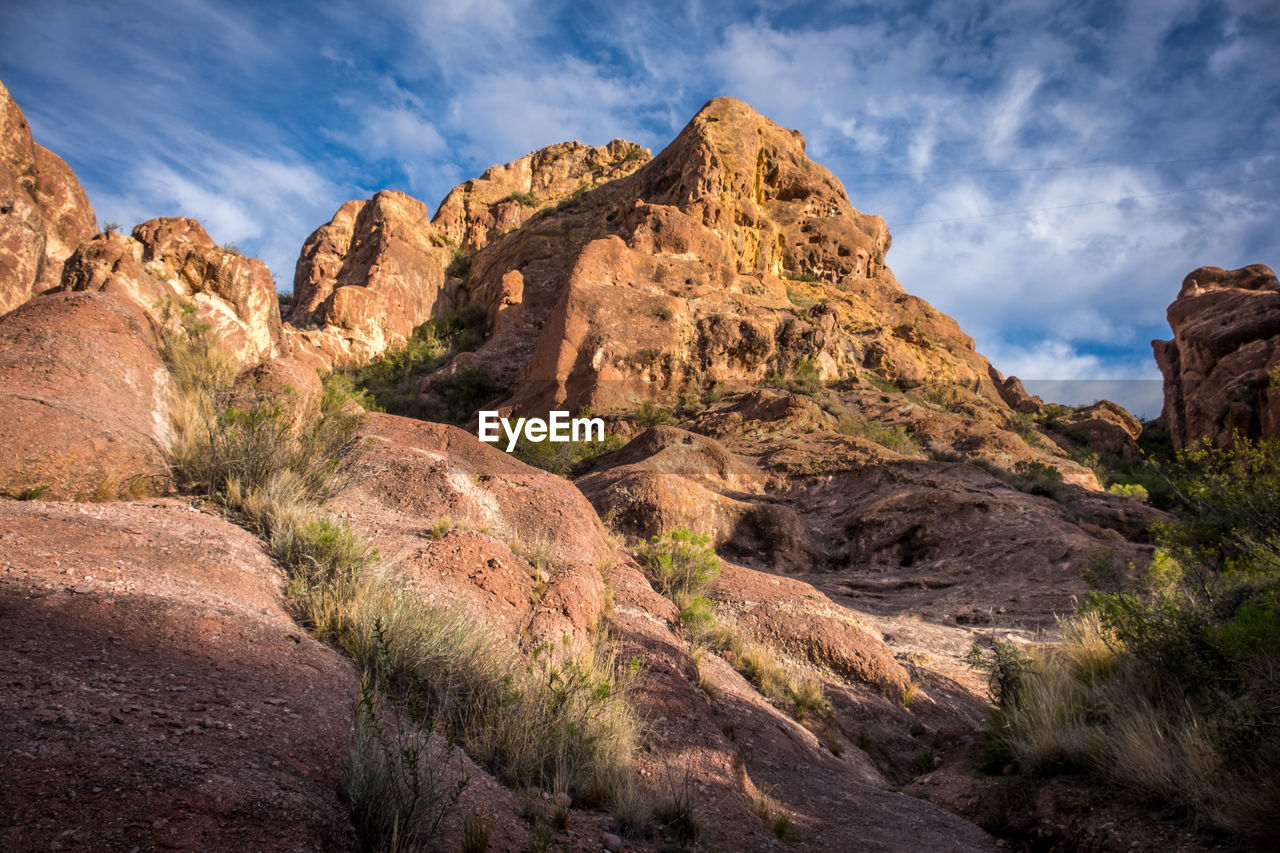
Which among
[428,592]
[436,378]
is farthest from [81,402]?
[436,378]

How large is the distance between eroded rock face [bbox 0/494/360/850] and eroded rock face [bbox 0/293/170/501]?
327 millimetres

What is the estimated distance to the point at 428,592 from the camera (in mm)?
4430

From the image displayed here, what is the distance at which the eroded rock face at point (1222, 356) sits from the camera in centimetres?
2747

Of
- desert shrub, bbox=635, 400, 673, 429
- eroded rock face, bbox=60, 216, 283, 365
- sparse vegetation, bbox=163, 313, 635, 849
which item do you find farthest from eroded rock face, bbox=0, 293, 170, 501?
desert shrub, bbox=635, 400, 673, 429

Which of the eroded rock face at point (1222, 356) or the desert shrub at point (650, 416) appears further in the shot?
the eroded rock face at point (1222, 356)

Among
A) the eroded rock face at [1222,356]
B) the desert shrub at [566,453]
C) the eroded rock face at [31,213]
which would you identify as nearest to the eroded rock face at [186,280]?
the eroded rock face at [31,213]

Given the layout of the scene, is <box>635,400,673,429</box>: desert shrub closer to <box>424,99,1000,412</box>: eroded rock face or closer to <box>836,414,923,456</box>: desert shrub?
<box>424,99,1000,412</box>: eroded rock face

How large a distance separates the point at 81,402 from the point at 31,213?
319 inches

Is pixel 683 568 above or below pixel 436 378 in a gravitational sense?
below

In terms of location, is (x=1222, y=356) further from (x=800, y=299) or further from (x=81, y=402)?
(x=81, y=402)

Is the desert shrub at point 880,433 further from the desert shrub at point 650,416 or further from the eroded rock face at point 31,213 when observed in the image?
the eroded rock face at point 31,213

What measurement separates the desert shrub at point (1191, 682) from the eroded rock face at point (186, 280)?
844 cm

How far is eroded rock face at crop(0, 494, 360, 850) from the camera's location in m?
1.69

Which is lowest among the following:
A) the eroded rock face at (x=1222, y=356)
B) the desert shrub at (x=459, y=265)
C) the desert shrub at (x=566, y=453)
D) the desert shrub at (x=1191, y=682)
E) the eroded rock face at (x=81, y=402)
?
the desert shrub at (x=1191, y=682)
